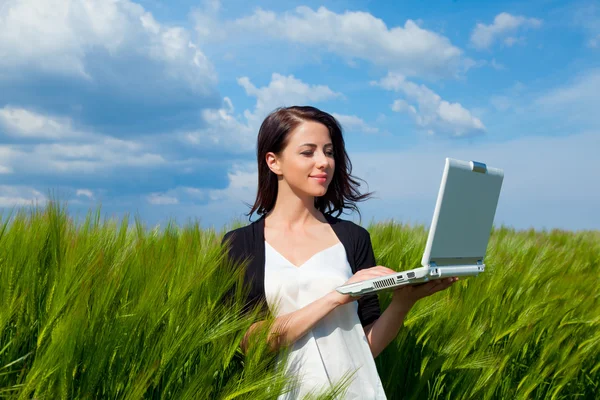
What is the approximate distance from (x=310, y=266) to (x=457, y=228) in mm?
423

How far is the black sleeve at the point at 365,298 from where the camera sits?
1912 millimetres

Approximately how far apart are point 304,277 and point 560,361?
1.61 meters

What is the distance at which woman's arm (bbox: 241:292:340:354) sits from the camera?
64.2 inches

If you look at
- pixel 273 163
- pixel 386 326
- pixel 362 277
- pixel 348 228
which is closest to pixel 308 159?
pixel 273 163

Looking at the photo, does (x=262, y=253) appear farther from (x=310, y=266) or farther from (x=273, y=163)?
(x=273, y=163)

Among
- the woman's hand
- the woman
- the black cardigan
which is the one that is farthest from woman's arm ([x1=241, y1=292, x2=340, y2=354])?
the woman's hand

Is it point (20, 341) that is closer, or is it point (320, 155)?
point (20, 341)

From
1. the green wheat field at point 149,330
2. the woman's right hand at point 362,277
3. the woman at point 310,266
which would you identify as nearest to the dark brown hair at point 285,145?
the woman at point 310,266

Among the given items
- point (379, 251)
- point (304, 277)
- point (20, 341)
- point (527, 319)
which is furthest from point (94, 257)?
point (527, 319)

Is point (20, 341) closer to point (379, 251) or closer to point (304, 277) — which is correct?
point (304, 277)

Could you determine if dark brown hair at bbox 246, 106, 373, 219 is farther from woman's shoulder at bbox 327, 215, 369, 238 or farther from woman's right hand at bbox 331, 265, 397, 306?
woman's right hand at bbox 331, 265, 397, 306

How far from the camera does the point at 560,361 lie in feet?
9.09

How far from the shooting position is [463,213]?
165 cm

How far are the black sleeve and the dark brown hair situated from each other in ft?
0.75
